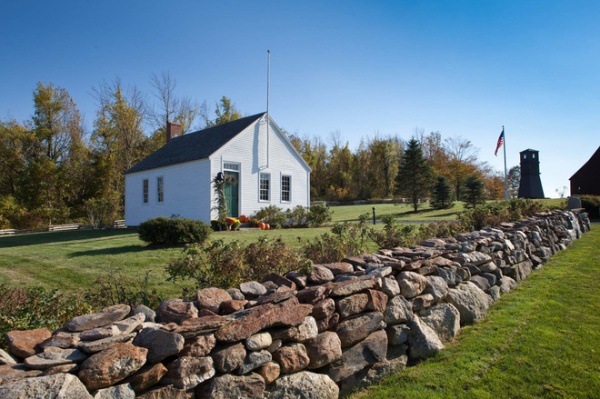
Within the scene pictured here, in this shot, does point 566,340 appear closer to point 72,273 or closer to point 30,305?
point 30,305

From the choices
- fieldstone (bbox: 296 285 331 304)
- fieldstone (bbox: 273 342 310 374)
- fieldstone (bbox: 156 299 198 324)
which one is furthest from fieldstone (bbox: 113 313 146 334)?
fieldstone (bbox: 296 285 331 304)

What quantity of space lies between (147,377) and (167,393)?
151 millimetres

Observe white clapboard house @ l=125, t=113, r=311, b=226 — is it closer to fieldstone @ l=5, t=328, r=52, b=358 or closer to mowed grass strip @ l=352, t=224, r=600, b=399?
mowed grass strip @ l=352, t=224, r=600, b=399

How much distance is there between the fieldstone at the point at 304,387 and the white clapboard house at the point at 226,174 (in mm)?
13965

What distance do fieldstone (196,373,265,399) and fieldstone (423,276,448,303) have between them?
2324mm

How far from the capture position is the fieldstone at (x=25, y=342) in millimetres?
2148

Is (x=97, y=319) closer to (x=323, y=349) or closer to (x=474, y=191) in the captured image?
(x=323, y=349)

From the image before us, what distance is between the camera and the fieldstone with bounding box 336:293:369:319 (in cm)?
331

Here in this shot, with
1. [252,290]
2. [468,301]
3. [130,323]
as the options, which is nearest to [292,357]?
[252,290]

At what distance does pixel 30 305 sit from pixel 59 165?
28767mm

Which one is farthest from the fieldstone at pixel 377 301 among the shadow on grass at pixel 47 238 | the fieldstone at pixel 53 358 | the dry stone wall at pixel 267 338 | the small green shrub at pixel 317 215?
the small green shrub at pixel 317 215

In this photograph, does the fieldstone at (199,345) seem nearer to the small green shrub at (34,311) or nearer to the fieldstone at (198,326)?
the fieldstone at (198,326)

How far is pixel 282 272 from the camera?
4.49m

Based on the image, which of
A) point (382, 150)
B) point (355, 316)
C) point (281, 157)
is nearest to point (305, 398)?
point (355, 316)
